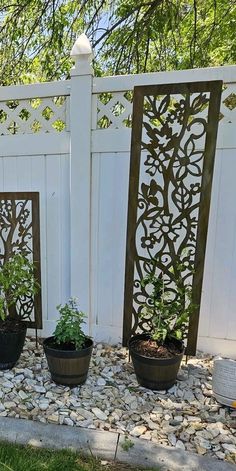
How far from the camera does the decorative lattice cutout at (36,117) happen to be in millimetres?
2465

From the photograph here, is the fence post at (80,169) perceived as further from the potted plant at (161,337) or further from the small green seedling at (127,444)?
the small green seedling at (127,444)

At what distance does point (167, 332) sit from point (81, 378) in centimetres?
58

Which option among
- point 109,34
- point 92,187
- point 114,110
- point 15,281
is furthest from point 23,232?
point 109,34

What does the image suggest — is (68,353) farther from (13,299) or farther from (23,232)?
(23,232)

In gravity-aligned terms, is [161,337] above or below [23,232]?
below

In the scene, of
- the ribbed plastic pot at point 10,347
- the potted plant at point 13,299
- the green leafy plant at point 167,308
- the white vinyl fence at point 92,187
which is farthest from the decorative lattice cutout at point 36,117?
the ribbed plastic pot at point 10,347

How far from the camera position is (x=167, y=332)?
6.98 ft

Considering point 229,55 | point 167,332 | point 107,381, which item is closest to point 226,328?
point 167,332

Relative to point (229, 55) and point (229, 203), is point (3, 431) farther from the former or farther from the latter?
point (229, 55)

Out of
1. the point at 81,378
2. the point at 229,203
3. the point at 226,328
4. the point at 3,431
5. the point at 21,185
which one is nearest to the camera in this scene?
the point at 3,431

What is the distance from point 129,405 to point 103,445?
1.09ft

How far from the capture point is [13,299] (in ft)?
7.72

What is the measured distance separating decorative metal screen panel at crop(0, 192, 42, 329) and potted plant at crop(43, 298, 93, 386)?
46 centimetres

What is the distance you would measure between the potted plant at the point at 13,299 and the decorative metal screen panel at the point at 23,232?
102 mm
